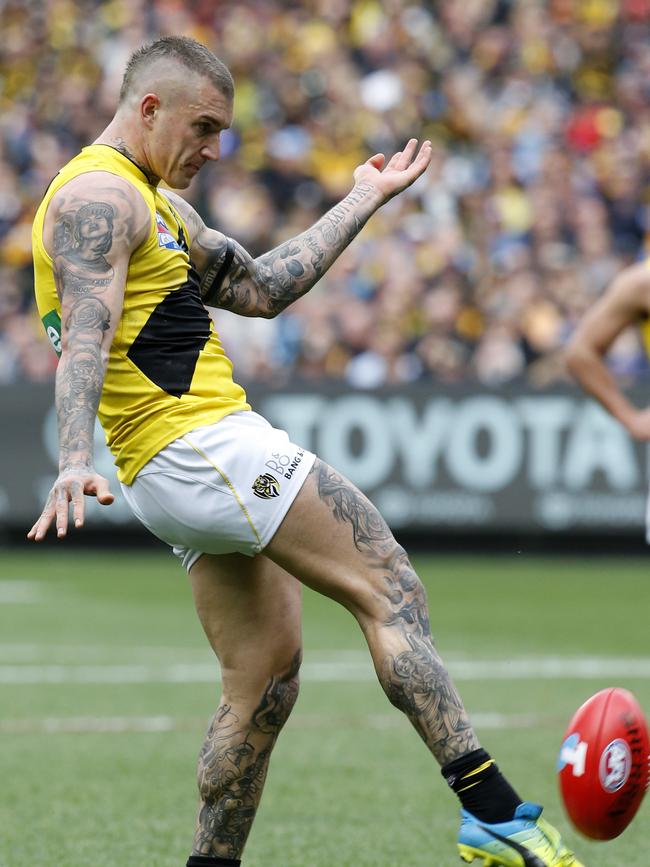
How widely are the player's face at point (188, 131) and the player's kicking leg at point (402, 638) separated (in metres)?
0.95

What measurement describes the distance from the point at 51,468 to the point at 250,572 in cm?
1235

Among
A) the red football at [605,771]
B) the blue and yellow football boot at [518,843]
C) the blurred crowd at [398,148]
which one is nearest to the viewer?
the blue and yellow football boot at [518,843]

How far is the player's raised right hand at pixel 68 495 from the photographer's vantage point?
4.14 metres

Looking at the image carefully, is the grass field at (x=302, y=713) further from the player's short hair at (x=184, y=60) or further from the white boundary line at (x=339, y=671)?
the player's short hair at (x=184, y=60)

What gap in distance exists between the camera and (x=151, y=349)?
15.1ft

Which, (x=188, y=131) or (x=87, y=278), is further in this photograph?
(x=188, y=131)

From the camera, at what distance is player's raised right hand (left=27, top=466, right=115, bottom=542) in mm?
4137

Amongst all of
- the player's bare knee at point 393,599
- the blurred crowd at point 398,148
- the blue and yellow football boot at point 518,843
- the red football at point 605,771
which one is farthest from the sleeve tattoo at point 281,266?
the blurred crowd at point 398,148

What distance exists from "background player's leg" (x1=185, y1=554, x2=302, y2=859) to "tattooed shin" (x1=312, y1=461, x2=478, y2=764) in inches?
18.6

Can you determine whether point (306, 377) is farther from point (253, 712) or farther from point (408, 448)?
point (253, 712)

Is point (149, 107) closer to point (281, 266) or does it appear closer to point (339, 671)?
point (281, 266)

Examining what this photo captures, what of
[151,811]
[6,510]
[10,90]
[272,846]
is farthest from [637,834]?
[10,90]

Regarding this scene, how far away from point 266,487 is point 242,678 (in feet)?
2.51

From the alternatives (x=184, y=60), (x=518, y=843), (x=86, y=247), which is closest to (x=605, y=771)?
(x=518, y=843)
